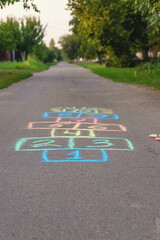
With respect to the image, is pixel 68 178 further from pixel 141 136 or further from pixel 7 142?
pixel 141 136

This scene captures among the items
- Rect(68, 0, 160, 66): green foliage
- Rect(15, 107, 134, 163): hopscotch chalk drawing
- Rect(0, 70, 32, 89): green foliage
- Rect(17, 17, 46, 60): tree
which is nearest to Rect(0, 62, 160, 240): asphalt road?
Rect(15, 107, 134, 163): hopscotch chalk drawing

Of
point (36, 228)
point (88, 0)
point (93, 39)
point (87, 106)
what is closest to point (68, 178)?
point (36, 228)

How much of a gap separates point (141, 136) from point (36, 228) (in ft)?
12.3

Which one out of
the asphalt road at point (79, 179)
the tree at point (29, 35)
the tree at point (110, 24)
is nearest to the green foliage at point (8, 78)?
the tree at point (110, 24)

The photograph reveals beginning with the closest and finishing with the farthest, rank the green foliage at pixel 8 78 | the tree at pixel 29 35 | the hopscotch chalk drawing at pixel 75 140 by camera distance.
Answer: the hopscotch chalk drawing at pixel 75 140, the green foliage at pixel 8 78, the tree at pixel 29 35

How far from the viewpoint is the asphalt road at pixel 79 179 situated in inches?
117

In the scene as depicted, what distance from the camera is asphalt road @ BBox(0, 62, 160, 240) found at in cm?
296

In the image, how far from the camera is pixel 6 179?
13.4 feet

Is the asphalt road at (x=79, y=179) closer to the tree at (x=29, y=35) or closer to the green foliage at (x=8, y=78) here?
the green foliage at (x=8, y=78)

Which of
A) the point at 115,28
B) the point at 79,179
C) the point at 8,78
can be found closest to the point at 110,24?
the point at 115,28

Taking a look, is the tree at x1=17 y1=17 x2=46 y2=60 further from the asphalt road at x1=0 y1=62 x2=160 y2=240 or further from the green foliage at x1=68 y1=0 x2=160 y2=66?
the asphalt road at x1=0 y1=62 x2=160 y2=240

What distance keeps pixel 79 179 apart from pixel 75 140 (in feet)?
6.24

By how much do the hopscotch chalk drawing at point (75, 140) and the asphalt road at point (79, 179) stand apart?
0.05 ft

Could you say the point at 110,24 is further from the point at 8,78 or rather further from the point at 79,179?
the point at 79,179
